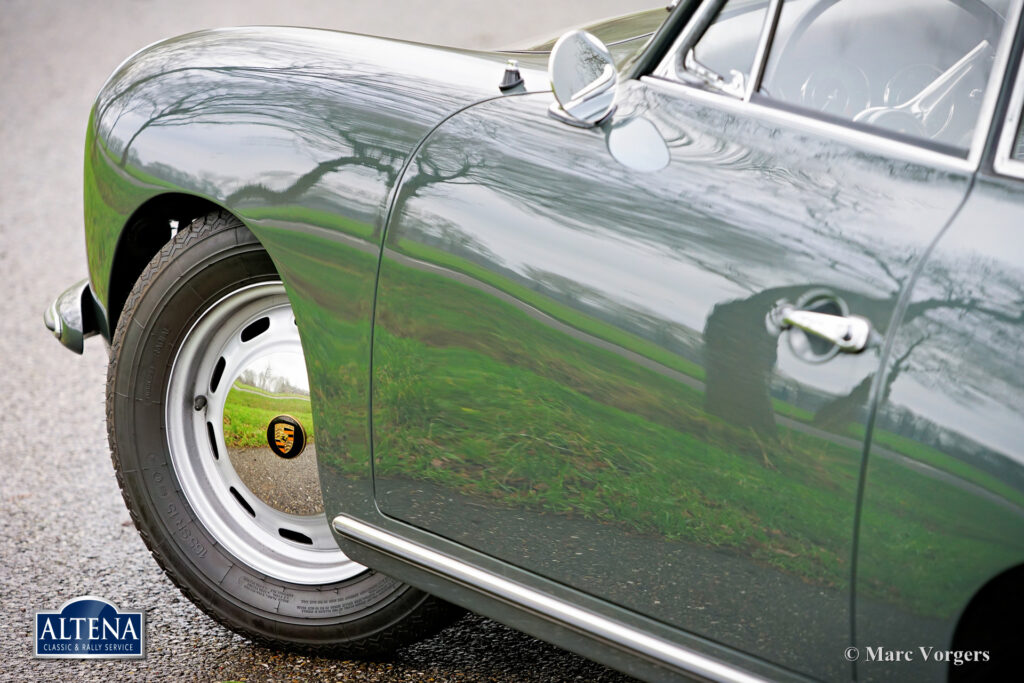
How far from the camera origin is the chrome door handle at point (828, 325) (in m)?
1.65

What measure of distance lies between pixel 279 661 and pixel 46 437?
1.74 metres

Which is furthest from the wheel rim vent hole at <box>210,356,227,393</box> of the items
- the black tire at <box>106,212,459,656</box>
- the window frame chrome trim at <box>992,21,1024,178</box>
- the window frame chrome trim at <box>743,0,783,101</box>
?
the window frame chrome trim at <box>992,21,1024,178</box>

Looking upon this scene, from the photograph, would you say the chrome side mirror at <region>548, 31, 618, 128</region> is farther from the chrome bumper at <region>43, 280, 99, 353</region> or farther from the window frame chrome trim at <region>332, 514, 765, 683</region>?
the chrome bumper at <region>43, 280, 99, 353</region>

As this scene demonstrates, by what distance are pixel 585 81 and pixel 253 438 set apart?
1168 millimetres

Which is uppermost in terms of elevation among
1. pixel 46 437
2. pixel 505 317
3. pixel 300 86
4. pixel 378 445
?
pixel 300 86

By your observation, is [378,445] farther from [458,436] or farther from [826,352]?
[826,352]

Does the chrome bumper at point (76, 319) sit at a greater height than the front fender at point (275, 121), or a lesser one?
lesser

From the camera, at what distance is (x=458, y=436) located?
2121 millimetres

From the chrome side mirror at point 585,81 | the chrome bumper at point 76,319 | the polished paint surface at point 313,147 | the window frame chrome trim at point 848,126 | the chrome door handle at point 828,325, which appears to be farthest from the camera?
the chrome bumper at point 76,319

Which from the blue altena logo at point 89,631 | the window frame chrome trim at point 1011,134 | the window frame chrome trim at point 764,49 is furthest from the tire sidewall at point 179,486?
the window frame chrome trim at point 1011,134

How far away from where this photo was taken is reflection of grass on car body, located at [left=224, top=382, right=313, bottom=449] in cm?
248

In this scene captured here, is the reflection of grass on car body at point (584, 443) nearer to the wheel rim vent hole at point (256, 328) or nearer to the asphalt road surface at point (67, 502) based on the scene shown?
the wheel rim vent hole at point (256, 328)

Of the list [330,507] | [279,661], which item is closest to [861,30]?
[330,507]

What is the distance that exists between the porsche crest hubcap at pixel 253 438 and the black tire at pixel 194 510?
0.09ft
